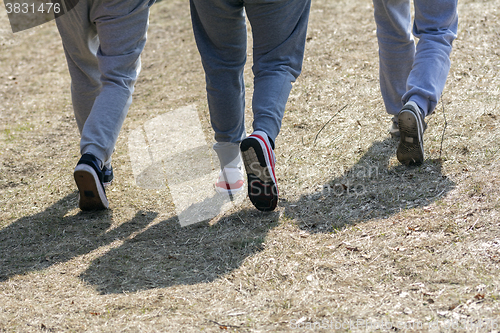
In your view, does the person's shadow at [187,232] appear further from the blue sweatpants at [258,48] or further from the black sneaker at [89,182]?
the blue sweatpants at [258,48]

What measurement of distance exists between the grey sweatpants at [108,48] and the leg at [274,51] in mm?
639

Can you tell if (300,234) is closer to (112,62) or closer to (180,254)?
(180,254)

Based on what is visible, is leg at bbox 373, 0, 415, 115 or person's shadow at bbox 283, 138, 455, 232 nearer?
person's shadow at bbox 283, 138, 455, 232

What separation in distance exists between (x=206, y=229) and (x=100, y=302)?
0.71 metres

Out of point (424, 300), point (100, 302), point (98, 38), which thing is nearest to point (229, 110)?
point (98, 38)

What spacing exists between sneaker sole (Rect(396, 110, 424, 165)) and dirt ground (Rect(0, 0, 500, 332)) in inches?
3.0

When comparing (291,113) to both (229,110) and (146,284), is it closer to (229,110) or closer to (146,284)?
(229,110)

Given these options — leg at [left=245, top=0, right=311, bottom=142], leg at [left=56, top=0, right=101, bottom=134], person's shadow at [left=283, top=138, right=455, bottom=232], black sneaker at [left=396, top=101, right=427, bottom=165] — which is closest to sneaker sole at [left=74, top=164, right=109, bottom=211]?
leg at [left=56, top=0, right=101, bottom=134]

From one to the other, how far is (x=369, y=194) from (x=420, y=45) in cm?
85

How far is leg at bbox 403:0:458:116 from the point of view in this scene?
2.62 meters

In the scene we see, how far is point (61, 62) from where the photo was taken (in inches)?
222

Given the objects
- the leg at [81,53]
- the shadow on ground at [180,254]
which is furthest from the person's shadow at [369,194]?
the leg at [81,53]

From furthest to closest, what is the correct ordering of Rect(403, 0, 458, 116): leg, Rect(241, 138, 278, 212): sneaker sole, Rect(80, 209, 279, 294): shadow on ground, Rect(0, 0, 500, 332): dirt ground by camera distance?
Rect(403, 0, 458, 116): leg
Rect(241, 138, 278, 212): sneaker sole
Rect(80, 209, 279, 294): shadow on ground
Rect(0, 0, 500, 332): dirt ground

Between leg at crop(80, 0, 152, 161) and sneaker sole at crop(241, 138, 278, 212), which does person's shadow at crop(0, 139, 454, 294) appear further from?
leg at crop(80, 0, 152, 161)
